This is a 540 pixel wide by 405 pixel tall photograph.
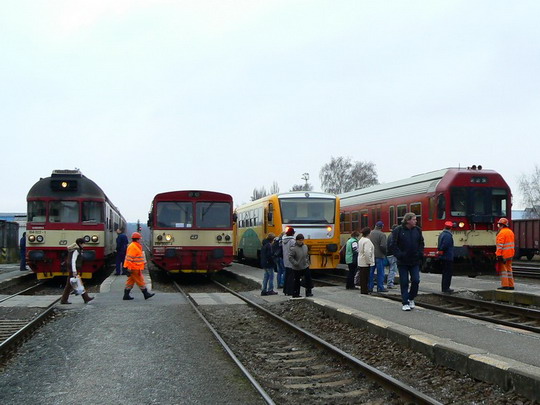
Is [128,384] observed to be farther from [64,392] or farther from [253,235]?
[253,235]

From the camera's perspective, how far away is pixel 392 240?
11.3m

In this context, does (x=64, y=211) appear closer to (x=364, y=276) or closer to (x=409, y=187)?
(x=364, y=276)

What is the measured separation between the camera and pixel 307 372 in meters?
7.71

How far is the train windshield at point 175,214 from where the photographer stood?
2017 centimetres

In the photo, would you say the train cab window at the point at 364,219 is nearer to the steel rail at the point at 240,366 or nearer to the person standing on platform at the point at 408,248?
the steel rail at the point at 240,366

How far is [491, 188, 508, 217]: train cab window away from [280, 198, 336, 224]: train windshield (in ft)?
16.9

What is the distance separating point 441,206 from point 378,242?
5.05m

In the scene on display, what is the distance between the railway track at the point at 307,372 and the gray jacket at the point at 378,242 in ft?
16.7

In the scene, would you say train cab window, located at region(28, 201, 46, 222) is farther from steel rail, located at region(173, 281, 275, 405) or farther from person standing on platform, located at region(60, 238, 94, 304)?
steel rail, located at region(173, 281, 275, 405)

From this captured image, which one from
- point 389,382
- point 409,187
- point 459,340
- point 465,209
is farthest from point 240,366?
point 409,187

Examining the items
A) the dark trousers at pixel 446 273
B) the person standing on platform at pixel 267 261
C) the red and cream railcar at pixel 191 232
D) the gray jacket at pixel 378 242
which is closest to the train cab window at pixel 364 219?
the red and cream railcar at pixel 191 232

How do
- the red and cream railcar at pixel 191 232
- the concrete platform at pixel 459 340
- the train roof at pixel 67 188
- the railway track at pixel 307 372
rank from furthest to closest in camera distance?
the red and cream railcar at pixel 191 232 < the train roof at pixel 67 188 < the railway track at pixel 307 372 < the concrete platform at pixel 459 340

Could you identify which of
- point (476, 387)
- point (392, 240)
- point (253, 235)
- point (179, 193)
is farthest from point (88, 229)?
point (476, 387)

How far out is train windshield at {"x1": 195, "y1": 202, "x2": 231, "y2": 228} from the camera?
20345mm
